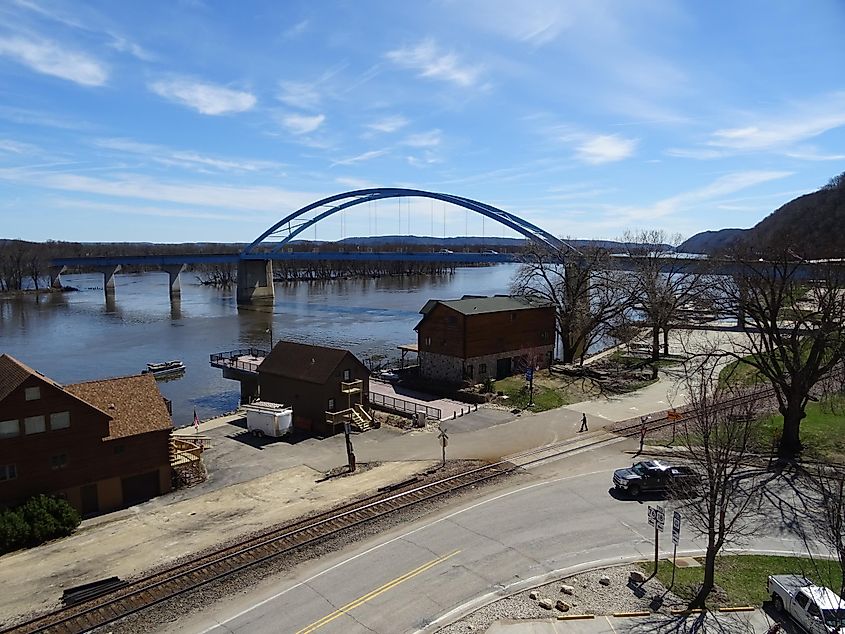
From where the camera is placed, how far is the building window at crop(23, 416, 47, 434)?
71.6 ft

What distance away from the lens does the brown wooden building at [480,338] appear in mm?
40156

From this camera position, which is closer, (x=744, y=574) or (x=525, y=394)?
(x=744, y=574)

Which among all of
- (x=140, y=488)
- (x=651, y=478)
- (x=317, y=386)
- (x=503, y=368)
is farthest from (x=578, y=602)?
(x=503, y=368)

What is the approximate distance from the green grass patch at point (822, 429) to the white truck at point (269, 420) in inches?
852

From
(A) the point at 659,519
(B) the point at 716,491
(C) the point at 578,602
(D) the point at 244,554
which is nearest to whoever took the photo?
(B) the point at 716,491

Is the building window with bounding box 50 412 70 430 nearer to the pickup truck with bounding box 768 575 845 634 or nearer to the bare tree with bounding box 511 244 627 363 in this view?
the pickup truck with bounding box 768 575 845 634

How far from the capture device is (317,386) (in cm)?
3216

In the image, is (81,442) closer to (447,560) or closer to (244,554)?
(244,554)

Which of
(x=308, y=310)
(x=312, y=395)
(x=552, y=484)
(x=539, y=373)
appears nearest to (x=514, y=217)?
(x=308, y=310)

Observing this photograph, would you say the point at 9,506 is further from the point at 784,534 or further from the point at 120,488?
the point at 784,534

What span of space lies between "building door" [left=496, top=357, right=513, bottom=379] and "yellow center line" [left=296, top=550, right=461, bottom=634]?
82.7 feet

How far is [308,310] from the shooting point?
109m

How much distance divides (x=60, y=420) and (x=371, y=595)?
14.1 metres

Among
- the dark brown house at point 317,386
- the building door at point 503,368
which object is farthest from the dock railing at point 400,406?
the building door at point 503,368
